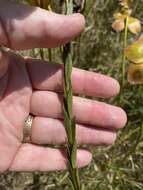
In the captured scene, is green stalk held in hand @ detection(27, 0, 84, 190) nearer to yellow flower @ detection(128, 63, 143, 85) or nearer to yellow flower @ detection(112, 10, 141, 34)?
yellow flower @ detection(128, 63, 143, 85)

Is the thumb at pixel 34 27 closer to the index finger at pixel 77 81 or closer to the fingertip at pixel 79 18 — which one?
the fingertip at pixel 79 18

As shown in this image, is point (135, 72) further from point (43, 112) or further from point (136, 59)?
point (43, 112)

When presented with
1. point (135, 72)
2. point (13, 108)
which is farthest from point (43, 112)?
point (135, 72)

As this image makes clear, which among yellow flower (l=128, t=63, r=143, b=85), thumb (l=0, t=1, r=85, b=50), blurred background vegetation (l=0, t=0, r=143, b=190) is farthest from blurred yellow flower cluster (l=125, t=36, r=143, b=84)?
blurred background vegetation (l=0, t=0, r=143, b=190)

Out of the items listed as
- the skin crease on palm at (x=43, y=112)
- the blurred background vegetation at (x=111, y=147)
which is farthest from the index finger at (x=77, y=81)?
the blurred background vegetation at (x=111, y=147)

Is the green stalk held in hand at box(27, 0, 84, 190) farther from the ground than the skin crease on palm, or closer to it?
farther from the ground

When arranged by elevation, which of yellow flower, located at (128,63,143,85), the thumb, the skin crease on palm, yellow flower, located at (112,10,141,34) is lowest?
the skin crease on palm

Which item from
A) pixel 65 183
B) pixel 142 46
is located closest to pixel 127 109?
pixel 65 183
